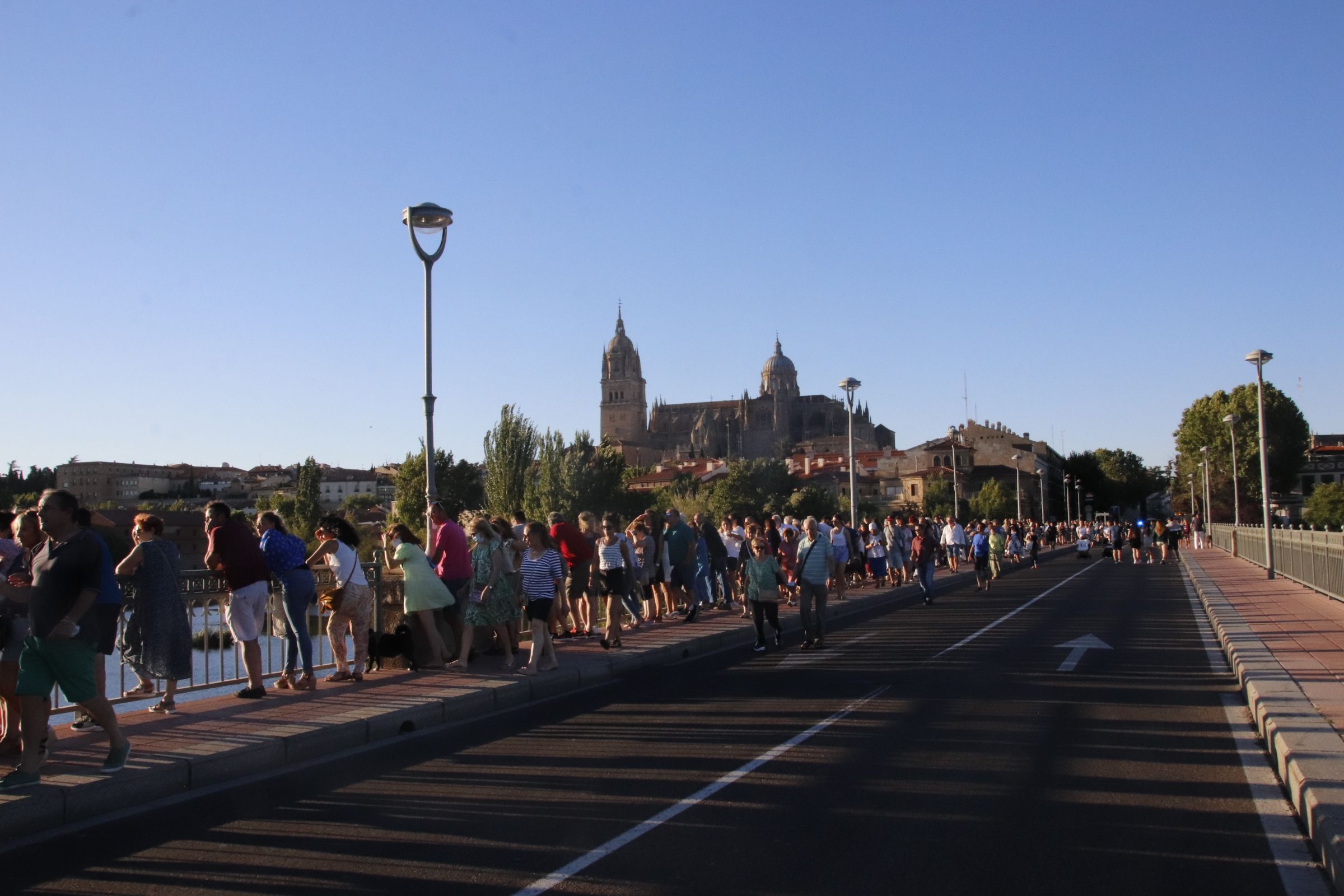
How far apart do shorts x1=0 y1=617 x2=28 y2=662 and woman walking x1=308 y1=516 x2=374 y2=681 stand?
3555 mm

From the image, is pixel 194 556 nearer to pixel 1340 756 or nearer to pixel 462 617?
pixel 462 617

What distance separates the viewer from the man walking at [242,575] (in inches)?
400

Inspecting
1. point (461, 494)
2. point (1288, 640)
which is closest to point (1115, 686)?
point (1288, 640)

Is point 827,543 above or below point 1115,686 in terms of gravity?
above

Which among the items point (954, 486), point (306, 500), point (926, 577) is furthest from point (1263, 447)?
point (306, 500)

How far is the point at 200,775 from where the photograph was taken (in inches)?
297

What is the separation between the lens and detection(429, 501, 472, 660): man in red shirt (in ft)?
41.4

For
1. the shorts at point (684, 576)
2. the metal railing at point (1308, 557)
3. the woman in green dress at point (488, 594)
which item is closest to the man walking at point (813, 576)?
the woman in green dress at point (488, 594)

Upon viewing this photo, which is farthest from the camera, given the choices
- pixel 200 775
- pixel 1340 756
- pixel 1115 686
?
pixel 1115 686

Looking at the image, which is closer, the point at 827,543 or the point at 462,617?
the point at 462,617

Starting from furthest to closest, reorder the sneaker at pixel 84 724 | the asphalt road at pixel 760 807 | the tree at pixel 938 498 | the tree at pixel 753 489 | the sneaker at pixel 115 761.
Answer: the tree at pixel 938 498 → the tree at pixel 753 489 → the sneaker at pixel 84 724 → the sneaker at pixel 115 761 → the asphalt road at pixel 760 807

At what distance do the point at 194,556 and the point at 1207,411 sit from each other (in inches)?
3192

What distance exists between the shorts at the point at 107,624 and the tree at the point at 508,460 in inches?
2736

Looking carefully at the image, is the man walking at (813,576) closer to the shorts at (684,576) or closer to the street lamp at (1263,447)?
the shorts at (684,576)
